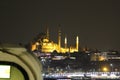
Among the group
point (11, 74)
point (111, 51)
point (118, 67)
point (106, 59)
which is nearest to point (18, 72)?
point (11, 74)

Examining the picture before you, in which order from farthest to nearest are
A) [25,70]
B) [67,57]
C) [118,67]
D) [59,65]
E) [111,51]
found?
1. [111,51]
2. [67,57]
3. [59,65]
4. [118,67]
5. [25,70]

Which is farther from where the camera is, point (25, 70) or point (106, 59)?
point (106, 59)

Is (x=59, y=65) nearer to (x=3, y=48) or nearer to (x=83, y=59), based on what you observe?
(x=83, y=59)

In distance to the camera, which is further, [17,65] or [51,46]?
[51,46]

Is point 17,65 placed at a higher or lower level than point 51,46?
lower

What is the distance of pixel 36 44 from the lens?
4820 inches

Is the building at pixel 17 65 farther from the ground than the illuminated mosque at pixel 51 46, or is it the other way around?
the illuminated mosque at pixel 51 46

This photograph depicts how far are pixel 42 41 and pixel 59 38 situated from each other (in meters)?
3.80

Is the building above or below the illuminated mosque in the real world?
below

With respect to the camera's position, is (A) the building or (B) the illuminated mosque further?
(B) the illuminated mosque

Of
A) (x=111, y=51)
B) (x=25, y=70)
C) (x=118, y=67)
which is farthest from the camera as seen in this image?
(x=111, y=51)

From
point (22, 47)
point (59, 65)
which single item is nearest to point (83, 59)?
point (59, 65)

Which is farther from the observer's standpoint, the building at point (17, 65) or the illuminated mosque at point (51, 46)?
the illuminated mosque at point (51, 46)

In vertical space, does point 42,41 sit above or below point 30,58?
above
